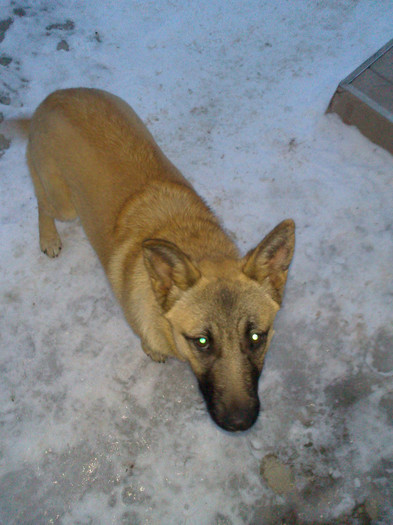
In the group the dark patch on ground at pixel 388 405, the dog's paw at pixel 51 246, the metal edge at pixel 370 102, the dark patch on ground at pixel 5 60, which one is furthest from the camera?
the dark patch on ground at pixel 5 60

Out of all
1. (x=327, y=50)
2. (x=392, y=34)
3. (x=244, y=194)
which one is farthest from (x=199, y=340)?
(x=392, y=34)

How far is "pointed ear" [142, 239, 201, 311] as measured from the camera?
2.45 m

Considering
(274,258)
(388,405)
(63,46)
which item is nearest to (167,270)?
(274,258)

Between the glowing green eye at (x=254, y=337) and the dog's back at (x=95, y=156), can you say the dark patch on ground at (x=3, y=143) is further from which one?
the glowing green eye at (x=254, y=337)

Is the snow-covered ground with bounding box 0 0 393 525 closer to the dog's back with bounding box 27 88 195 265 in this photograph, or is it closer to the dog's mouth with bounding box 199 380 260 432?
the dog's back with bounding box 27 88 195 265

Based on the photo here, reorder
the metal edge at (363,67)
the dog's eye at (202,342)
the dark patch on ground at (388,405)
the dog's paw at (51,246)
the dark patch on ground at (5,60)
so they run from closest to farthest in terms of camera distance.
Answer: the dog's eye at (202,342) → the dark patch on ground at (388,405) → the dog's paw at (51,246) → the metal edge at (363,67) → the dark patch on ground at (5,60)

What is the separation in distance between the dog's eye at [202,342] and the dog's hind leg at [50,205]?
7.11 ft

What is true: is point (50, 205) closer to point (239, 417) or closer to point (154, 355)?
point (154, 355)

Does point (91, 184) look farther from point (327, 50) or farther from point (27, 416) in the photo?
point (327, 50)

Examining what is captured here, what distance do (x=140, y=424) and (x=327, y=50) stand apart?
5.56 metres

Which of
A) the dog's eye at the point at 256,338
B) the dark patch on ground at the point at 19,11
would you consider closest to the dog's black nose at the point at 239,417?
the dog's eye at the point at 256,338

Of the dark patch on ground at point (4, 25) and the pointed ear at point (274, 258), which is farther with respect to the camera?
the dark patch on ground at point (4, 25)

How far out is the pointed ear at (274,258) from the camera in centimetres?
255

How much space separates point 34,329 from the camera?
4.25 metres
